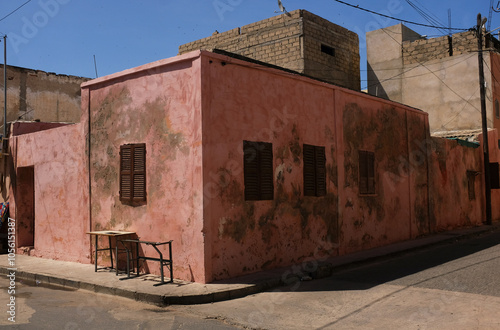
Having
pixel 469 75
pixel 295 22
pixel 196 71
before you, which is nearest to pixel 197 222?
pixel 196 71

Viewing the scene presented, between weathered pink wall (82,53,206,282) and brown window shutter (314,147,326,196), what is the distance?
3417 millimetres

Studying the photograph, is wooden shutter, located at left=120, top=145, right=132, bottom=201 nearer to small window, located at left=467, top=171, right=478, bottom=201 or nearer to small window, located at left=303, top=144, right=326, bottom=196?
small window, located at left=303, top=144, right=326, bottom=196

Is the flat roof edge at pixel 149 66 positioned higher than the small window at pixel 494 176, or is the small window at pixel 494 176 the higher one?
the flat roof edge at pixel 149 66

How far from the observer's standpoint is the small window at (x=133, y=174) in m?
9.16

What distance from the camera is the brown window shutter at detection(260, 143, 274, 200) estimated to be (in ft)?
30.3

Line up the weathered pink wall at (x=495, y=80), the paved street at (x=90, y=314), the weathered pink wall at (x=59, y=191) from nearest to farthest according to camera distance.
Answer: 1. the paved street at (x=90, y=314)
2. the weathered pink wall at (x=59, y=191)
3. the weathered pink wall at (x=495, y=80)

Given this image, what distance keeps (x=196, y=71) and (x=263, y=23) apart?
1180 centimetres

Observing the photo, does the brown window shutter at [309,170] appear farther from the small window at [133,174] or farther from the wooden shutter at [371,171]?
the small window at [133,174]

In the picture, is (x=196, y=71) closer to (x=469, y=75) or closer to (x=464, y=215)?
(x=464, y=215)

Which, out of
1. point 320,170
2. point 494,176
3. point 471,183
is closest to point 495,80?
point 494,176

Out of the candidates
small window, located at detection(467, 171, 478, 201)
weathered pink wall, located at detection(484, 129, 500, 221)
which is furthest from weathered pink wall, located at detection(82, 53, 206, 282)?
weathered pink wall, located at detection(484, 129, 500, 221)

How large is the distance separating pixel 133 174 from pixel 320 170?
413 centimetres

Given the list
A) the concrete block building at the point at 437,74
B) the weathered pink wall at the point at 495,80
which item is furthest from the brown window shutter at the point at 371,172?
the weathered pink wall at the point at 495,80

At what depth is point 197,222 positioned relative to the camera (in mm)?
8148
